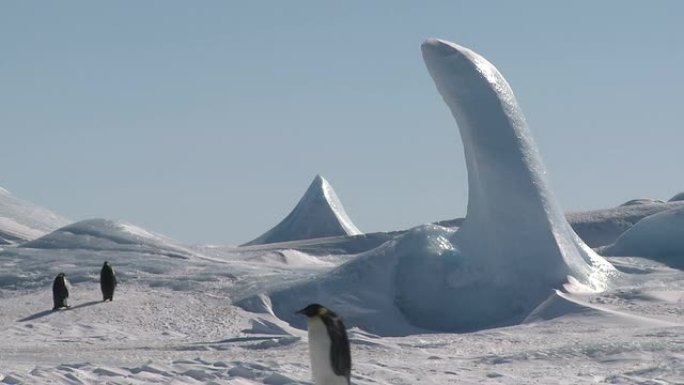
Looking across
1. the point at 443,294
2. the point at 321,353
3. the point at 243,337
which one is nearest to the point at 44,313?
the point at 243,337

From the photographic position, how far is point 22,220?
57.8 m

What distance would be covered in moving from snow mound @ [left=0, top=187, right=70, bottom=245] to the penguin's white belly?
4227 centimetres

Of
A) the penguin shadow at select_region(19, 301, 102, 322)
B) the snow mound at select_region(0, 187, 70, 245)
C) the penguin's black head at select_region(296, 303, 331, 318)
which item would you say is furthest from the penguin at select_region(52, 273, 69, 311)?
the snow mound at select_region(0, 187, 70, 245)

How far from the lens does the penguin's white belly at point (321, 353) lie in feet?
33.2

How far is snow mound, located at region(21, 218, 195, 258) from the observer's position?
1454 inches

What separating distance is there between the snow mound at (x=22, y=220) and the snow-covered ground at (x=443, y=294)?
1567 centimetres

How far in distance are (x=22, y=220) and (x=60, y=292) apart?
3280 centimetres

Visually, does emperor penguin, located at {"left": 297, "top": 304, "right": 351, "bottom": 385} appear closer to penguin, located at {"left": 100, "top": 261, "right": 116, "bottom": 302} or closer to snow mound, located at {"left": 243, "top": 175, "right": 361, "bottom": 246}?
penguin, located at {"left": 100, "top": 261, "right": 116, "bottom": 302}

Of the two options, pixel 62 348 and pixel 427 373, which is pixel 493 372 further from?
pixel 62 348

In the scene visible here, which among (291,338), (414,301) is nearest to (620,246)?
(414,301)

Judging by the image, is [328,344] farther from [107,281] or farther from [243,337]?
[107,281]

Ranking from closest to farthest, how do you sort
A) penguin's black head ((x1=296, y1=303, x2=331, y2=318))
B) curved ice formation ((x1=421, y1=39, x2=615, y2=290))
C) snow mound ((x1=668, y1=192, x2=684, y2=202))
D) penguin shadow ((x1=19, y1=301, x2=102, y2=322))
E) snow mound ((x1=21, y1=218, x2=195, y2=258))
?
1. penguin's black head ((x1=296, y1=303, x2=331, y2=318))
2. penguin shadow ((x1=19, y1=301, x2=102, y2=322))
3. curved ice formation ((x1=421, y1=39, x2=615, y2=290))
4. snow mound ((x1=21, y1=218, x2=195, y2=258))
5. snow mound ((x1=668, y1=192, x2=684, y2=202))

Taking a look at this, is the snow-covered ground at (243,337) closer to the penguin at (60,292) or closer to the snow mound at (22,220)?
the penguin at (60,292)

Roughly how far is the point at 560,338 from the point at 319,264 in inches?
740
